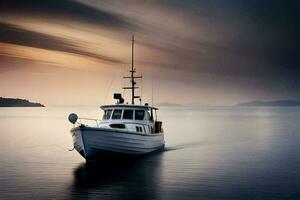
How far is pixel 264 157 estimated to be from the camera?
3794 cm

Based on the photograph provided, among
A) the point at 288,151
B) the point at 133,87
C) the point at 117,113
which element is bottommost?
the point at 288,151

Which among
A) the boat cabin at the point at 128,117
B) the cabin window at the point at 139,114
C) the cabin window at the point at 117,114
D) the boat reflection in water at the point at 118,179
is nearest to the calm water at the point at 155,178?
the boat reflection in water at the point at 118,179

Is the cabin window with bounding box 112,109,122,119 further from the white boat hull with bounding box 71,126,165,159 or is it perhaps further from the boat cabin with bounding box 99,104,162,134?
the white boat hull with bounding box 71,126,165,159

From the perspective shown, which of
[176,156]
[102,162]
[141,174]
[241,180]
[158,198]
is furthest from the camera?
[176,156]

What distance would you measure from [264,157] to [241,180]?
13996 mm

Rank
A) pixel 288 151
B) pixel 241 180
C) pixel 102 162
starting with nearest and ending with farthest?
1. pixel 241 180
2. pixel 102 162
3. pixel 288 151

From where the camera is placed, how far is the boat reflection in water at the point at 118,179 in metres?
21.1

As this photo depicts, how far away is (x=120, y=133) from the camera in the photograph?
28.4m

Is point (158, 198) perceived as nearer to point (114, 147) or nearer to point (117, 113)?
point (114, 147)

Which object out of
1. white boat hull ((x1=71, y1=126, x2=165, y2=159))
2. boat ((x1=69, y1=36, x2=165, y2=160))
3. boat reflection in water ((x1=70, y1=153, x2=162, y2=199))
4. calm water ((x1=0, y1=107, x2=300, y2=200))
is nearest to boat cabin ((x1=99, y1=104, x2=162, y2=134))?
boat ((x1=69, y1=36, x2=165, y2=160))

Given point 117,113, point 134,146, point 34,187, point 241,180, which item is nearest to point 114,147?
point 134,146

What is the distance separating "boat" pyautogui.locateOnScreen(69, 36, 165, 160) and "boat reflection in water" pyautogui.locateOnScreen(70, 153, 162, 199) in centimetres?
98

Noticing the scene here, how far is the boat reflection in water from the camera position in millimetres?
21109

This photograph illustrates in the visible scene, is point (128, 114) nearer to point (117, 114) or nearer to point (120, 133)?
point (117, 114)
